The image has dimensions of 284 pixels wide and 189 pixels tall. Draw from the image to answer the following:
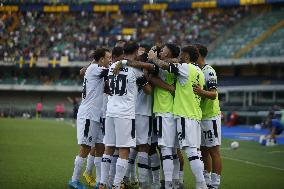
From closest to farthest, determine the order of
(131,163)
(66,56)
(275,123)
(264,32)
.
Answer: (131,163), (275,123), (264,32), (66,56)

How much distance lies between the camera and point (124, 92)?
9352mm

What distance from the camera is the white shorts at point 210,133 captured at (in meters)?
10.0

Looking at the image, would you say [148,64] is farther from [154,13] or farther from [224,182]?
[154,13]

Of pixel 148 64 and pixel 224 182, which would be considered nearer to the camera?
pixel 148 64

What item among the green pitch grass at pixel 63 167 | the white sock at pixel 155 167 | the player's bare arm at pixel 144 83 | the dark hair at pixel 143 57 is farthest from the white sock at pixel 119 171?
the dark hair at pixel 143 57

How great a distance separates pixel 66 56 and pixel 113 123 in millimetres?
44589

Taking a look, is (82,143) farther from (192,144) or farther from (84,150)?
(192,144)

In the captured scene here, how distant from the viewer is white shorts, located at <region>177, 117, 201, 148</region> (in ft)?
29.8

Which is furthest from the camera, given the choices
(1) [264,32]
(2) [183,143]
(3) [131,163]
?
(1) [264,32]

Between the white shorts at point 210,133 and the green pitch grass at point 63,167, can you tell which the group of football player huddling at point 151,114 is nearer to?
the white shorts at point 210,133

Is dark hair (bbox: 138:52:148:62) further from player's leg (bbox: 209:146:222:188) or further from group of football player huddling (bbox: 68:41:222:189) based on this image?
player's leg (bbox: 209:146:222:188)

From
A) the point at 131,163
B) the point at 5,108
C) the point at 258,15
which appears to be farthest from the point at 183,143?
the point at 5,108

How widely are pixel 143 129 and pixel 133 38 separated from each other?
4309 cm

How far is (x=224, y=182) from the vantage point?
11.6 metres
